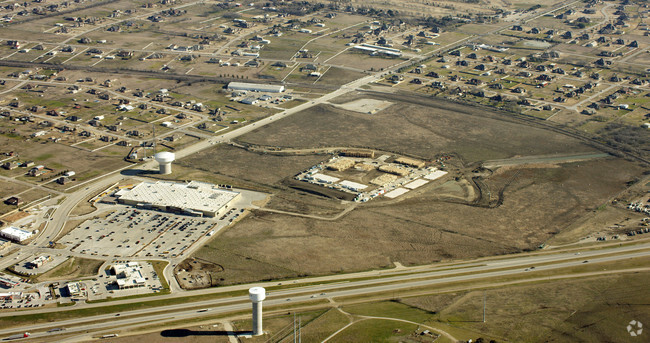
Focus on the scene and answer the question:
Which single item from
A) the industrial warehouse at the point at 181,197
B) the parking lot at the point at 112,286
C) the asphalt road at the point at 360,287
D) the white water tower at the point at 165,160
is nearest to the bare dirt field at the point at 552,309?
the asphalt road at the point at 360,287

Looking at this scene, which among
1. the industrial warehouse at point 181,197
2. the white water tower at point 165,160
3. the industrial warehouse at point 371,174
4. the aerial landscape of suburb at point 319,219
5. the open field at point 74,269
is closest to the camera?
the aerial landscape of suburb at point 319,219

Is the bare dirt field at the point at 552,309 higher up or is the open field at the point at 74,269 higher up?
the open field at the point at 74,269

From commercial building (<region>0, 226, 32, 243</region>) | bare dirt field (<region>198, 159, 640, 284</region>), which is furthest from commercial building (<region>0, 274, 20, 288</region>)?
bare dirt field (<region>198, 159, 640, 284</region>)

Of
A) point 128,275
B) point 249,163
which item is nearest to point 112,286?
point 128,275

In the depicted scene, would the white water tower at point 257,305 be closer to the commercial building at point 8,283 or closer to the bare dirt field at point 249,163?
the commercial building at point 8,283

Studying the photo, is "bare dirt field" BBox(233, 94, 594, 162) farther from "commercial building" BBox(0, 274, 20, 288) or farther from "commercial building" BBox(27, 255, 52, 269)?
"commercial building" BBox(0, 274, 20, 288)

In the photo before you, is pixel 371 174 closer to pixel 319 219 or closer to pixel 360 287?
pixel 319 219
